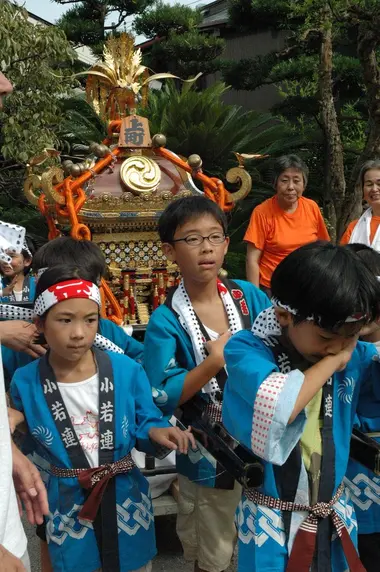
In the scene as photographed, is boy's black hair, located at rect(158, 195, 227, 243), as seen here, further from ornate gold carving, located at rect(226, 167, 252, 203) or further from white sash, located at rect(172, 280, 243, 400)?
ornate gold carving, located at rect(226, 167, 252, 203)

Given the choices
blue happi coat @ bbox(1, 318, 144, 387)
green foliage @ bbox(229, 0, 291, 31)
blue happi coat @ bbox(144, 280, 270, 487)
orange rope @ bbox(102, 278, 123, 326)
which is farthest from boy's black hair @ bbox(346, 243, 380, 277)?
green foliage @ bbox(229, 0, 291, 31)

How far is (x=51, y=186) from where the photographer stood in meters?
3.58

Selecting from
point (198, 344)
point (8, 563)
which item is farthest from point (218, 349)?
point (8, 563)

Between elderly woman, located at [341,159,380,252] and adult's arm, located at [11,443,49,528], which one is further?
elderly woman, located at [341,159,380,252]

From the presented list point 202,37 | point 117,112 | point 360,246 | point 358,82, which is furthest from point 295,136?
point 360,246

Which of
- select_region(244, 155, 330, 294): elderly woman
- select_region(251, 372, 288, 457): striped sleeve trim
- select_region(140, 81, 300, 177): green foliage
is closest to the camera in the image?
select_region(251, 372, 288, 457): striped sleeve trim

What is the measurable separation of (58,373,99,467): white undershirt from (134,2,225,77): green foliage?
1089 cm

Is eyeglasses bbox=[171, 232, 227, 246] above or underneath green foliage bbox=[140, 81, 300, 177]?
underneath

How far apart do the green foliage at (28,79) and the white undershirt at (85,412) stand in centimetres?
623

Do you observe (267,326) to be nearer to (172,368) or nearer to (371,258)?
(172,368)

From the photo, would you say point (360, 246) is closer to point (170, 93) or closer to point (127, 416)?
point (127, 416)

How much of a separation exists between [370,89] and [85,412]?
20.0 ft

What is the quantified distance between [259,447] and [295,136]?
31.6 feet

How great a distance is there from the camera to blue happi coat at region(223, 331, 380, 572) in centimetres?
150
